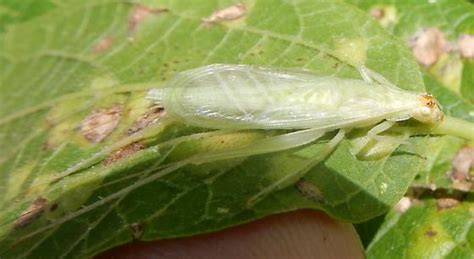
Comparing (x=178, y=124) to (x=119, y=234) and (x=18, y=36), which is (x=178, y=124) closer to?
(x=119, y=234)

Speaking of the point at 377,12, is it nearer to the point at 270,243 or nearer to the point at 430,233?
the point at 430,233

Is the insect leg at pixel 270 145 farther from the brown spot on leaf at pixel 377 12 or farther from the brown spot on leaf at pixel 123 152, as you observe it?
the brown spot on leaf at pixel 377 12

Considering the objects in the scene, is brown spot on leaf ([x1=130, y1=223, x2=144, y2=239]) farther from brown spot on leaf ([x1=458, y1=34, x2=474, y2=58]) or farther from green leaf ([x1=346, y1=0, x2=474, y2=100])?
brown spot on leaf ([x1=458, y1=34, x2=474, y2=58])

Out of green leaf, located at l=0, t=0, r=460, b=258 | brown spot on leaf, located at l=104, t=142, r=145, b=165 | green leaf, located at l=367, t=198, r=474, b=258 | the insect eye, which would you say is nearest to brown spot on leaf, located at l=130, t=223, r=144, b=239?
green leaf, located at l=0, t=0, r=460, b=258

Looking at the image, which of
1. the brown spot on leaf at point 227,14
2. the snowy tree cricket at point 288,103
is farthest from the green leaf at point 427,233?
the brown spot on leaf at point 227,14

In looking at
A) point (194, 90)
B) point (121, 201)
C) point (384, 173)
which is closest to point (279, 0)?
point (194, 90)
